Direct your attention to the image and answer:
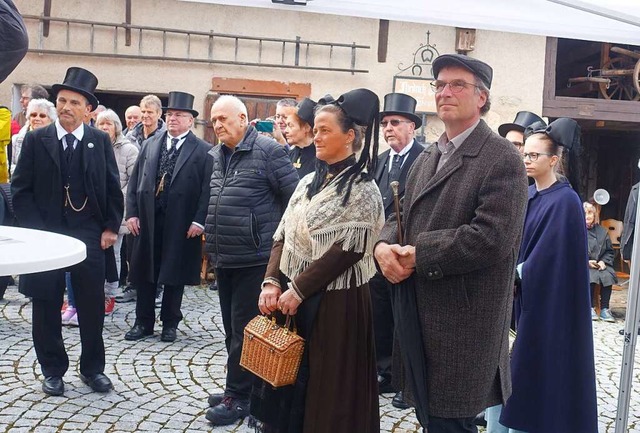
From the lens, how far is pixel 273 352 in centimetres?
307

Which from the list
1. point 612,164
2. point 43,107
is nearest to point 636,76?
point 612,164

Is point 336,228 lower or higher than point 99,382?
higher

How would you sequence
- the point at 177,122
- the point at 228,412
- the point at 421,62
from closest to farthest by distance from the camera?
the point at 228,412, the point at 177,122, the point at 421,62

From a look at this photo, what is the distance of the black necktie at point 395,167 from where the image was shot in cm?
497

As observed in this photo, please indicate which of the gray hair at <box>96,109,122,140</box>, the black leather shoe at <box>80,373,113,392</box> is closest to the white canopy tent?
the black leather shoe at <box>80,373,113,392</box>

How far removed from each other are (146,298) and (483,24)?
3571mm

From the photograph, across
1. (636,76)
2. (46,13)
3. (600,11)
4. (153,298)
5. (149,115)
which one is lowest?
(153,298)

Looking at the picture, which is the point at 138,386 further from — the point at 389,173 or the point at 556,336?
the point at 556,336

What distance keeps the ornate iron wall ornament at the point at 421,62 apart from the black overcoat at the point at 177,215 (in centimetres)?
550

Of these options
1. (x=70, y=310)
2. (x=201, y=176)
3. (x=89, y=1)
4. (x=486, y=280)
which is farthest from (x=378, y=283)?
(x=89, y=1)

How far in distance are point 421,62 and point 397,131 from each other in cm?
592

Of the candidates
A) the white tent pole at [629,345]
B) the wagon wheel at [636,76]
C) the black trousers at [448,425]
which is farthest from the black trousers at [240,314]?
the wagon wheel at [636,76]

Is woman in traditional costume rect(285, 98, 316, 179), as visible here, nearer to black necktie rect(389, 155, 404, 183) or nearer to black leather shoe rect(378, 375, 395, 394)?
black necktie rect(389, 155, 404, 183)

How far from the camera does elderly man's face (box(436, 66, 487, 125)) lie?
271 cm
